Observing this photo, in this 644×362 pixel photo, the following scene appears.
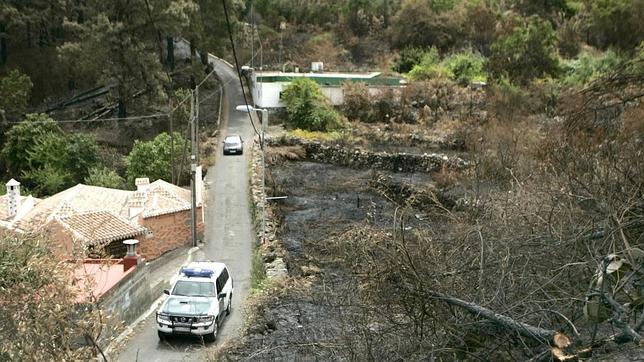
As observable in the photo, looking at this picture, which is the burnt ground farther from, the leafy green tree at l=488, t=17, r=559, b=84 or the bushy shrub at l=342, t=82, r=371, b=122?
the leafy green tree at l=488, t=17, r=559, b=84

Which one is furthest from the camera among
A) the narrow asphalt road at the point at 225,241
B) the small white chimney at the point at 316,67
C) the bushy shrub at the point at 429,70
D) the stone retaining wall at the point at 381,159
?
the small white chimney at the point at 316,67

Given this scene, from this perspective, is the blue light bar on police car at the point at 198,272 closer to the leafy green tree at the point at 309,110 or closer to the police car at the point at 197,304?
the police car at the point at 197,304

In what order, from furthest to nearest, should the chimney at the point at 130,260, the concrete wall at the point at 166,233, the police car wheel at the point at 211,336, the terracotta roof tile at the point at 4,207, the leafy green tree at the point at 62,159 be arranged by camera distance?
the leafy green tree at the point at 62,159 → the concrete wall at the point at 166,233 → the terracotta roof tile at the point at 4,207 → the chimney at the point at 130,260 → the police car wheel at the point at 211,336

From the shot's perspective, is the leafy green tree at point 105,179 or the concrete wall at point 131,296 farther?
the leafy green tree at point 105,179

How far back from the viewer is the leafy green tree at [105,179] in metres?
30.5

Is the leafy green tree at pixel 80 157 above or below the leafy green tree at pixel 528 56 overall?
below

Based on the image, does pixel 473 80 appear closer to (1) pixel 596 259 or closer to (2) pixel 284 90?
(2) pixel 284 90

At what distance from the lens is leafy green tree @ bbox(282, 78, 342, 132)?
42.7m

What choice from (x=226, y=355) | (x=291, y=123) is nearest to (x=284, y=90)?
(x=291, y=123)

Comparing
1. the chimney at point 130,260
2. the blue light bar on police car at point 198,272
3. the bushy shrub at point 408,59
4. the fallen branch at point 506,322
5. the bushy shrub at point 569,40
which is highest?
the bushy shrub at point 569,40

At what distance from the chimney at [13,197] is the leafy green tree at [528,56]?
32557 millimetres

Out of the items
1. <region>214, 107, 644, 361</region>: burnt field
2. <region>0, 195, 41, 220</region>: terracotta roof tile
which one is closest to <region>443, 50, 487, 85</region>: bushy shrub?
<region>0, 195, 41, 220</region>: terracotta roof tile

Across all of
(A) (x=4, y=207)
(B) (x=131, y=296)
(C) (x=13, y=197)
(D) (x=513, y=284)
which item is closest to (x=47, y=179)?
(A) (x=4, y=207)

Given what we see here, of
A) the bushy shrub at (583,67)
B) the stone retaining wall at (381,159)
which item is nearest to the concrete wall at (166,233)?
the stone retaining wall at (381,159)
